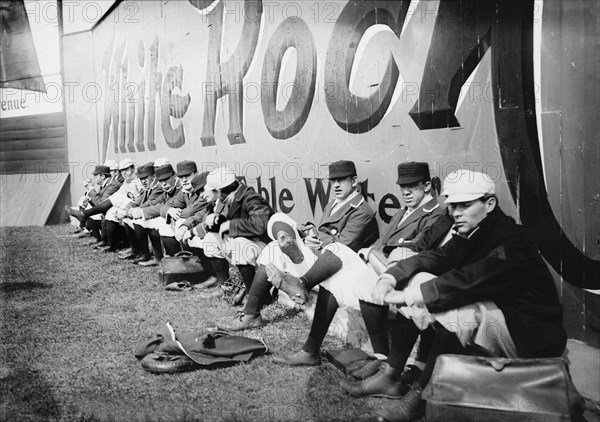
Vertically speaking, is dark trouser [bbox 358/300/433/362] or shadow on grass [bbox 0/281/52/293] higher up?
dark trouser [bbox 358/300/433/362]

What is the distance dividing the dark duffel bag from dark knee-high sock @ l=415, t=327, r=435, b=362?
154 inches

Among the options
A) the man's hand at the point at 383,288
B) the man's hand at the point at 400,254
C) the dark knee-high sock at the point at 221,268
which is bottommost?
the dark knee-high sock at the point at 221,268

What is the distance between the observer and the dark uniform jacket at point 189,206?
286 inches

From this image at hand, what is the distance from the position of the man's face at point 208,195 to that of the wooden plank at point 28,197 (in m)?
8.36

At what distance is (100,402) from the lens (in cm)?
380

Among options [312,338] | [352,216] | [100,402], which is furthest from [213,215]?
[100,402]

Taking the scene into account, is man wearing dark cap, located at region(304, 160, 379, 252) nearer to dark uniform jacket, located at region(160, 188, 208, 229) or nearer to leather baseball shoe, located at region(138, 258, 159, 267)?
dark uniform jacket, located at region(160, 188, 208, 229)

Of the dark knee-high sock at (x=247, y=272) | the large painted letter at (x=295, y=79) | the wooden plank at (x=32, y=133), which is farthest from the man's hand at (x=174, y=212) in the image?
the wooden plank at (x=32, y=133)

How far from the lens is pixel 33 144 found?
15188 millimetres

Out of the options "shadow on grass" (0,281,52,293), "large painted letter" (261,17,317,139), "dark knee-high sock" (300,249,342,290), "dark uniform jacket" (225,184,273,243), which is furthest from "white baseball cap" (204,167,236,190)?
"shadow on grass" (0,281,52,293)

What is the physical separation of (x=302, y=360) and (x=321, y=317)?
0.33 m

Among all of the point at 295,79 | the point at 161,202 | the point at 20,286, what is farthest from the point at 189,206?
the point at 295,79

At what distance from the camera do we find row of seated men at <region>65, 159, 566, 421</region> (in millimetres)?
3164

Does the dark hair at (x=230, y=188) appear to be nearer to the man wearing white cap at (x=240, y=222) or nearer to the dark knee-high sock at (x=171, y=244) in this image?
the man wearing white cap at (x=240, y=222)
